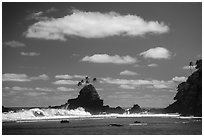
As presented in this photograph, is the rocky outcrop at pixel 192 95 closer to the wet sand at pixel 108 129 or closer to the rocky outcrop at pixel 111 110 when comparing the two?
the wet sand at pixel 108 129

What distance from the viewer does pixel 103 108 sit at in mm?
69500

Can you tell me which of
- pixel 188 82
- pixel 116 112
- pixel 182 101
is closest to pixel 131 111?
pixel 116 112

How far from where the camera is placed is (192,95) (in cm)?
4734

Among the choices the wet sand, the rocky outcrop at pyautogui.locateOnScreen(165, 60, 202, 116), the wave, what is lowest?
the wet sand

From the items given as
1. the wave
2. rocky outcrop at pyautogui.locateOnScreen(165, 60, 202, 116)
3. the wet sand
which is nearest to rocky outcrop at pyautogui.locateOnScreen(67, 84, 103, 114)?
the wave

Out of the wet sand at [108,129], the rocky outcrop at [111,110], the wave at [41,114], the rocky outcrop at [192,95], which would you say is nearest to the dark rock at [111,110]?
the rocky outcrop at [111,110]

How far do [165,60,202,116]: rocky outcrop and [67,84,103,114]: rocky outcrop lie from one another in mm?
19036

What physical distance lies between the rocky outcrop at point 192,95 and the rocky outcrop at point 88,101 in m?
19.0

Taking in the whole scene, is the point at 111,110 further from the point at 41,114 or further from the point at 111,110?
the point at 41,114

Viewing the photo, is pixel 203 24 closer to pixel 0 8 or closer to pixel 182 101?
pixel 0 8

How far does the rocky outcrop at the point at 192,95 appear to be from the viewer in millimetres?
45156

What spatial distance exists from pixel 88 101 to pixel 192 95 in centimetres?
2523

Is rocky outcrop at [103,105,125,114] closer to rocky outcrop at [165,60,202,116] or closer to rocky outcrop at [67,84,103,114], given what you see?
rocky outcrop at [67,84,103,114]

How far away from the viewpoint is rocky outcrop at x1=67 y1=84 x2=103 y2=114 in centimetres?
6769
